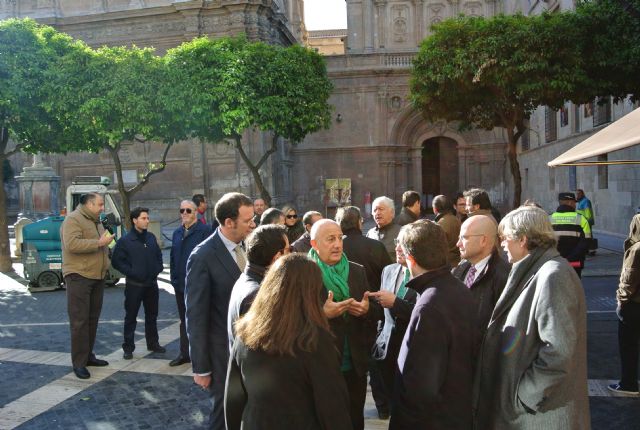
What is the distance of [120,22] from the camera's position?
27.0 m

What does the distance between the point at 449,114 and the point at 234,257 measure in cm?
1306

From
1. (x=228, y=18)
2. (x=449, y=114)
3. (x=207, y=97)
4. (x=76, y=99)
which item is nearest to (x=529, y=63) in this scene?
(x=449, y=114)

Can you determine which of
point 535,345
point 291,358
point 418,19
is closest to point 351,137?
point 418,19

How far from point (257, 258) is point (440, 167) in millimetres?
30163

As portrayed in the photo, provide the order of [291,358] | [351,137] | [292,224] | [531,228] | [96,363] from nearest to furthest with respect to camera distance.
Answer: [291,358]
[531,228]
[96,363]
[292,224]
[351,137]

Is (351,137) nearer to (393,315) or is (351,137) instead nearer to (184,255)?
(184,255)

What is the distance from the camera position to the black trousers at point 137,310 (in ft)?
Result: 23.1

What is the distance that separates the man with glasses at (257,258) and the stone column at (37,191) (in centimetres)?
1970

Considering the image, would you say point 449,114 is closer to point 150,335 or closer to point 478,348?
point 150,335

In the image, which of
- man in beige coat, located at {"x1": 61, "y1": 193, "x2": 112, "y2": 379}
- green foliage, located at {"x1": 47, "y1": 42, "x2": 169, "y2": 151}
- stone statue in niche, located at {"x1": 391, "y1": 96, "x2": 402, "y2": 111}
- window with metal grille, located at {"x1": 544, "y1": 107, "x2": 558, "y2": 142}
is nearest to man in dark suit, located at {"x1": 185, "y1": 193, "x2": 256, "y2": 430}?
man in beige coat, located at {"x1": 61, "y1": 193, "x2": 112, "y2": 379}

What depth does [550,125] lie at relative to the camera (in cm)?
2486

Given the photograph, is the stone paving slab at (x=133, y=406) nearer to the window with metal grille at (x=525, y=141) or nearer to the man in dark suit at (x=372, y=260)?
the man in dark suit at (x=372, y=260)

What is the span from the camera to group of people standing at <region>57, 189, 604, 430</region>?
8.13ft

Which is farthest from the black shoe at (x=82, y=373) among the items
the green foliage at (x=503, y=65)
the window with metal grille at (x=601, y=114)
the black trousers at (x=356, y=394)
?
the window with metal grille at (x=601, y=114)
